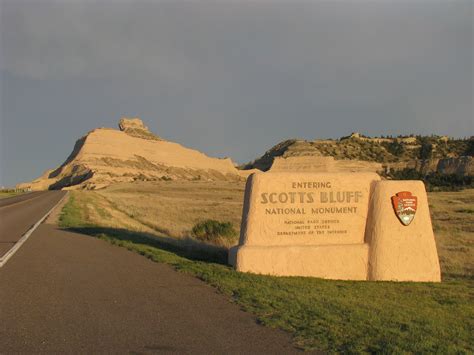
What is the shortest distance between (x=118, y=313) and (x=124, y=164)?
112 m

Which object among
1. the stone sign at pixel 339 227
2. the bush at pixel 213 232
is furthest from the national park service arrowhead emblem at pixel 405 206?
the bush at pixel 213 232

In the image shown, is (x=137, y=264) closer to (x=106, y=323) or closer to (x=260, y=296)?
(x=260, y=296)

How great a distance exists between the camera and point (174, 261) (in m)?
11.4

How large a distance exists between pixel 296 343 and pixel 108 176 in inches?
3874

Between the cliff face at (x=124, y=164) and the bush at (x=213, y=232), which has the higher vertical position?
the cliff face at (x=124, y=164)

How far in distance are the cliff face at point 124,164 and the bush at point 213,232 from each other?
71.0 m

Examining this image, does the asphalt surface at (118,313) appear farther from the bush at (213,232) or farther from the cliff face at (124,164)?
the cliff face at (124,164)

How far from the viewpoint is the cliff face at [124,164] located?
342 ft

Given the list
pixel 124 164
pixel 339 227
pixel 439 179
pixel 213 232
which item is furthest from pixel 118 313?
pixel 124 164

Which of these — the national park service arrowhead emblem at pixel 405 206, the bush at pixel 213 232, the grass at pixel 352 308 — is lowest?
the grass at pixel 352 308

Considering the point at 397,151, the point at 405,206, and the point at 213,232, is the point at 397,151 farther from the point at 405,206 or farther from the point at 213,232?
the point at 405,206

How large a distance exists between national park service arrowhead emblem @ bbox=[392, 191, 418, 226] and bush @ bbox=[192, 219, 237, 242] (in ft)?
22.6

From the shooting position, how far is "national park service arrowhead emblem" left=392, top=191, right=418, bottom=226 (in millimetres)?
11430

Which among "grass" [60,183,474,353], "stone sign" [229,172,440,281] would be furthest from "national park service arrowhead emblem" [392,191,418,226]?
"grass" [60,183,474,353]
